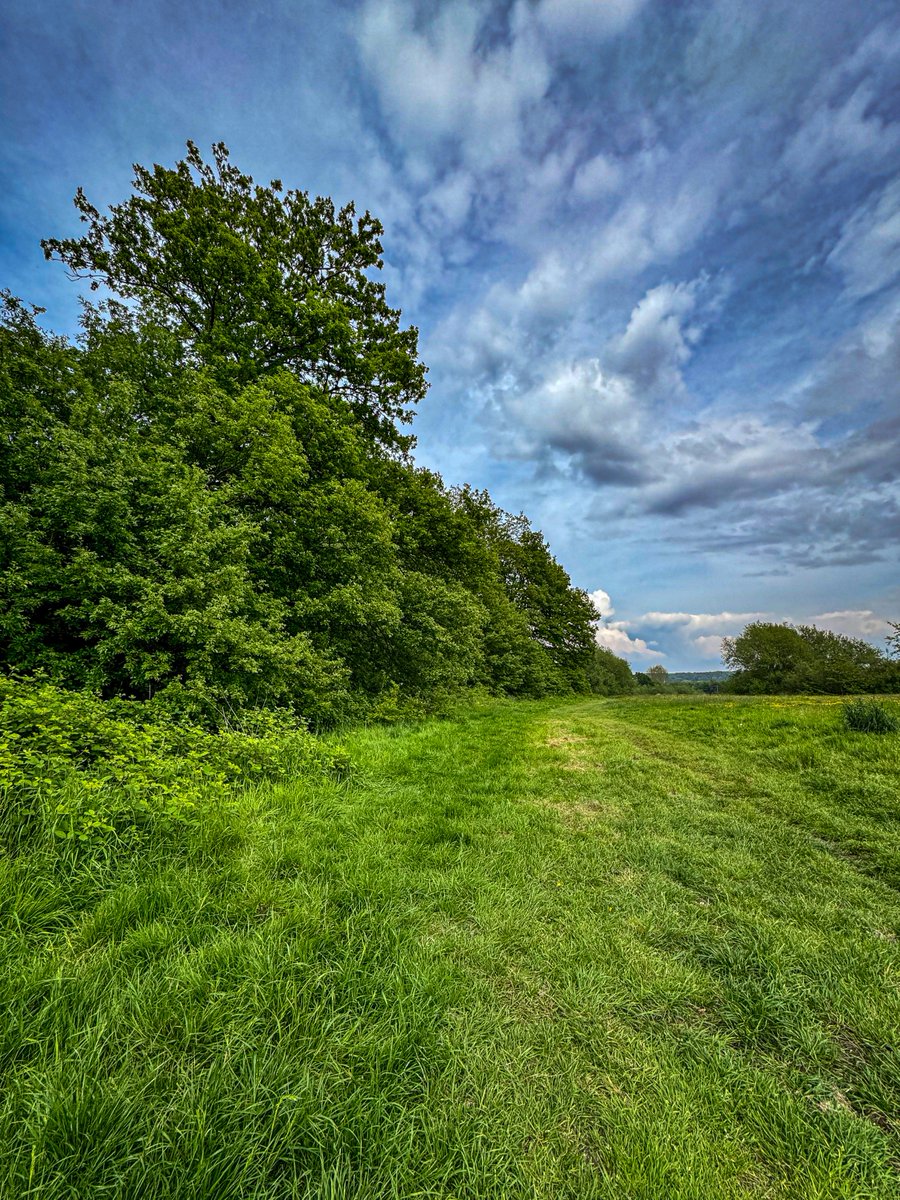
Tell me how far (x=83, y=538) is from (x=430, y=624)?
8852 millimetres

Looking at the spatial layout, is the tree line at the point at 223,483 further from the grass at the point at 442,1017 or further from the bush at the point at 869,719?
the bush at the point at 869,719

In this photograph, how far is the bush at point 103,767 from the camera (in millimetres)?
3486

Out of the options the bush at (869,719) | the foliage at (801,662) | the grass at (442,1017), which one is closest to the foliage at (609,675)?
the foliage at (801,662)

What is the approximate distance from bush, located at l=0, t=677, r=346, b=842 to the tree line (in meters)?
1.59

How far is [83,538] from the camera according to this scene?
25.5 feet

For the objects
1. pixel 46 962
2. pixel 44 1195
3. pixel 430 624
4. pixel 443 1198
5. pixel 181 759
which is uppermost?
pixel 430 624

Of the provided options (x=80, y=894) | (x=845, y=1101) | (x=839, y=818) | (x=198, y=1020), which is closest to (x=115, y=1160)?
(x=198, y=1020)

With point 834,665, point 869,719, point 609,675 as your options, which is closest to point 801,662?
point 834,665

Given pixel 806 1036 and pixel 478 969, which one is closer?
pixel 806 1036

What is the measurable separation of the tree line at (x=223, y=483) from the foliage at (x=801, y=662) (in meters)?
50.1

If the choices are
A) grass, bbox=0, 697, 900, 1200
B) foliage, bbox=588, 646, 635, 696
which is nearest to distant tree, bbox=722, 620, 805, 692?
foliage, bbox=588, 646, 635, 696

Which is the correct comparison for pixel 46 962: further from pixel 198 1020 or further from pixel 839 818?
pixel 839 818

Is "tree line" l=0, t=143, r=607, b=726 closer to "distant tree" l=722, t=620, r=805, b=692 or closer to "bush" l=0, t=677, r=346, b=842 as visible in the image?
"bush" l=0, t=677, r=346, b=842

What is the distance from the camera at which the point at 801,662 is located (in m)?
51.2
